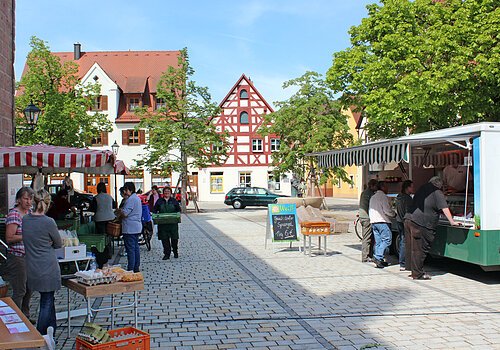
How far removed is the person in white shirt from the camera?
1102 cm

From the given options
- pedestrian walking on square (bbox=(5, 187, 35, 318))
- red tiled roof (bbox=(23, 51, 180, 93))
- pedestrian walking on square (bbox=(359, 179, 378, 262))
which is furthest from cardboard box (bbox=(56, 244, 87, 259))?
red tiled roof (bbox=(23, 51, 180, 93))

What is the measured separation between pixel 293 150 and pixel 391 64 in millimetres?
13209

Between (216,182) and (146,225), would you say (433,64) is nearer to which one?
(146,225)

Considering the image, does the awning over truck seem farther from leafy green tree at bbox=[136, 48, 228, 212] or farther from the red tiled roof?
the red tiled roof

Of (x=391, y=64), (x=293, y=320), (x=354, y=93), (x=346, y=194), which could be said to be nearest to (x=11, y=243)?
(x=293, y=320)

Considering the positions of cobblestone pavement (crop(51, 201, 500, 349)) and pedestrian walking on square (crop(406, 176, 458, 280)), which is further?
pedestrian walking on square (crop(406, 176, 458, 280))

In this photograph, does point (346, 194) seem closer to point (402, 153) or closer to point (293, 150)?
point (293, 150)

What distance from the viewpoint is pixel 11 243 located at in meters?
6.16

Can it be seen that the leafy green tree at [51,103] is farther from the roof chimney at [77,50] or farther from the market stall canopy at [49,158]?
the market stall canopy at [49,158]

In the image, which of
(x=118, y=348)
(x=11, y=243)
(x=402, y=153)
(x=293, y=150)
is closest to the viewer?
(x=118, y=348)

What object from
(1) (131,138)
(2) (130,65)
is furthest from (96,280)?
(2) (130,65)

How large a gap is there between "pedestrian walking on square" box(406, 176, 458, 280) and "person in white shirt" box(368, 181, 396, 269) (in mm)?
1059

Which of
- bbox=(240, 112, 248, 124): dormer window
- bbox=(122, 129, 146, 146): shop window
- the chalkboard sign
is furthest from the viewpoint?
bbox=(240, 112, 248, 124): dormer window

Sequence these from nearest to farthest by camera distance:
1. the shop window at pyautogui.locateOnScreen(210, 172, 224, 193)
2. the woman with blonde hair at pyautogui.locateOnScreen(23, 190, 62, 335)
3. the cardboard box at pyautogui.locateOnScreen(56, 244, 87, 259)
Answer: the woman with blonde hair at pyautogui.locateOnScreen(23, 190, 62, 335), the cardboard box at pyautogui.locateOnScreen(56, 244, 87, 259), the shop window at pyautogui.locateOnScreen(210, 172, 224, 193)
